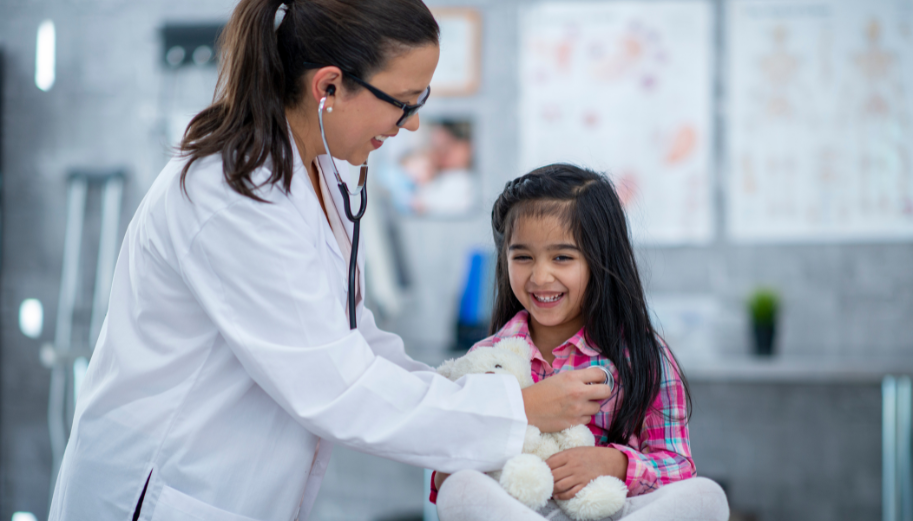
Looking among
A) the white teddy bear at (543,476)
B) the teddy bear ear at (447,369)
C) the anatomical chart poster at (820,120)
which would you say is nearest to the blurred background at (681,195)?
the anatomical chart poster at (820,120)

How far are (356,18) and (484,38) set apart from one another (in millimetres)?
1821

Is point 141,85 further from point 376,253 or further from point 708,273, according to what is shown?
point 708,273

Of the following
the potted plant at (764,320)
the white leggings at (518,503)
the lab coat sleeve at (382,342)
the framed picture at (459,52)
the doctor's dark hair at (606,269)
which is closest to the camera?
the white leggings at (518,503)

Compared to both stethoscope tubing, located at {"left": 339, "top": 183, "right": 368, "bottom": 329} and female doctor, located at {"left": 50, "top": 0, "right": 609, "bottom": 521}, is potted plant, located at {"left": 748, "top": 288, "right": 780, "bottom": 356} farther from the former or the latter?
stethoscope tubing, located at {"left": 339, "top": 183, "right": 368, "bottom": 329}

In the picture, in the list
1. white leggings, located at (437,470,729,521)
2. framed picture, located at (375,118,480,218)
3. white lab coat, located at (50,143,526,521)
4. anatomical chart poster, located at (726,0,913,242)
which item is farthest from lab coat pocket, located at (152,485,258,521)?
anatomical chart poster, located at (726,0,913,242)

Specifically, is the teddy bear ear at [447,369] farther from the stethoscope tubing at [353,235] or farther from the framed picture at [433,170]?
the framed picture at [433,170]

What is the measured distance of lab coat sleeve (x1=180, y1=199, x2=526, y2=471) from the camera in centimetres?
86

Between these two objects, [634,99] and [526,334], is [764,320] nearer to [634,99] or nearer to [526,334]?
[634,99]

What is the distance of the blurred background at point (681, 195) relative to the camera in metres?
2.49

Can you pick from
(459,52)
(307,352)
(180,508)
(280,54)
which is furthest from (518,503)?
(459,52)

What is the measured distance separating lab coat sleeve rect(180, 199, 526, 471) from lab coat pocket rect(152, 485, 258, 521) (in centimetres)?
18

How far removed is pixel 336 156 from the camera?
1.08m

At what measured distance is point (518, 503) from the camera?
867 millimetres

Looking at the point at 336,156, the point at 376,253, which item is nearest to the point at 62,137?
the point at 376,253
